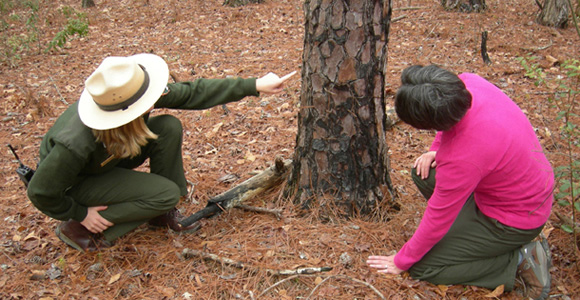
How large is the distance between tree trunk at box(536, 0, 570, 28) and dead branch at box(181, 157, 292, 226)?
6288mm

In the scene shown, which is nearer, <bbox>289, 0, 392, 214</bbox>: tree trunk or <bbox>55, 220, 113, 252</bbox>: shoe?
<bbox>289, 0, 392, 214</bbox>: tree trunk

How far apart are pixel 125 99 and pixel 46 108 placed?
146 inches

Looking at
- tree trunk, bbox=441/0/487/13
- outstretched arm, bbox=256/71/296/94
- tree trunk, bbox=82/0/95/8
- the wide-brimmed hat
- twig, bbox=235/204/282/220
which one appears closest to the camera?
the wide-brimmed hat

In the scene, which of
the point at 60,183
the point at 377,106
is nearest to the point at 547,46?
the point at 377,106

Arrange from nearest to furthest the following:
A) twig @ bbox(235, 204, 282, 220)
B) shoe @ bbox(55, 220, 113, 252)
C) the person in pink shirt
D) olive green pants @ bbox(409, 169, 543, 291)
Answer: the person in pink shirt → olive green pants @ bbox(409, 169, 543, 291) → shoe @ bbox(55, 220, 113, 252) → twig @ bbox(235, 204, 282, 220)

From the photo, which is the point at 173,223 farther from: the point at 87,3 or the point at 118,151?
the point at 87,3

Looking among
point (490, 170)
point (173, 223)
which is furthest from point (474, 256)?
point (173, 223)

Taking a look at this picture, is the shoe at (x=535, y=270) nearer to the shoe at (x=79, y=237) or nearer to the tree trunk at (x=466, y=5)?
the shoe at (x=79, y=237)

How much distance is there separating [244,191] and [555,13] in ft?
22.2

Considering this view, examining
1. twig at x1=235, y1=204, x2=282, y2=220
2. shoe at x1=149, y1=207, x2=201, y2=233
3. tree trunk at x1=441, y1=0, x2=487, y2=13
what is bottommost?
shoe at x1=149, y1=207, x2=201, y2=233

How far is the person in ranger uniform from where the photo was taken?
2268 millimetres

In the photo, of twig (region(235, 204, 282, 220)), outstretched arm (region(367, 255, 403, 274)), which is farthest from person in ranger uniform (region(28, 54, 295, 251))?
outstretched arm (region(367, 255, 403, 274))

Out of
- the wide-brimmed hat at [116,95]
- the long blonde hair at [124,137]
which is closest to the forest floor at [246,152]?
the long blonde hair at [124,137]

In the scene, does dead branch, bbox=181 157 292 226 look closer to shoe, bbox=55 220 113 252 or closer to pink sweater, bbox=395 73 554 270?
shoe, bbox=55 220 113 252
